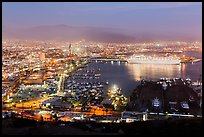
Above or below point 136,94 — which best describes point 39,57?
above

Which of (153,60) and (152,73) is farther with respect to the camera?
(153,60)

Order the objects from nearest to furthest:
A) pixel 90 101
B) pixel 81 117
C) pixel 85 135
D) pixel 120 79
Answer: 1. pixel 85 135
2. pixel 81 117
3. pixel 90 101
4. pixel 120 79

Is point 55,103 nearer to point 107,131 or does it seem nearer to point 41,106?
point 41,106

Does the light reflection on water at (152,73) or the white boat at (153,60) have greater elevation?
the white boat at (153,60)

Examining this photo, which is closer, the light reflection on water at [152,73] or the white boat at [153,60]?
the light reflection on water at [152,73]

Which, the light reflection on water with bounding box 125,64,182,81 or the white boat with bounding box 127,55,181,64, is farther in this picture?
the white boat with bounding box 127,55,181,64

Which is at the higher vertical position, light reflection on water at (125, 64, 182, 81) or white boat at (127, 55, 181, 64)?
white boat at (127, 55, 181, 64)

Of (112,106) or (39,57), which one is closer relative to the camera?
(112,106)

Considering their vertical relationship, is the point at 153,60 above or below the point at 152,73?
above

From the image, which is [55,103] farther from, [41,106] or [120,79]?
[120,79]

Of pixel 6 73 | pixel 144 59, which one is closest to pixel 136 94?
pixel 6 73

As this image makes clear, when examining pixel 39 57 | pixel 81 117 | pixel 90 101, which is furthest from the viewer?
pixel 39 57
